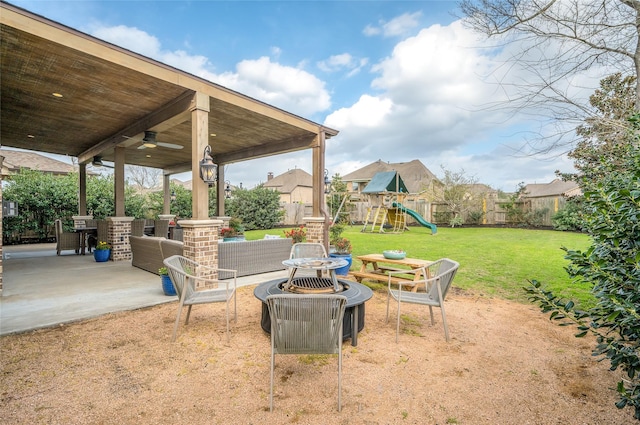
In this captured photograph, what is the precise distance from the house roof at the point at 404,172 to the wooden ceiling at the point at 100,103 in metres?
19.7

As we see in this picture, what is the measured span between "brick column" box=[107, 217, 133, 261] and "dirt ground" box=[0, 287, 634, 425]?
181 inches

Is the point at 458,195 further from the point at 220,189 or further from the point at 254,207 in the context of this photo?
the point at 220,189

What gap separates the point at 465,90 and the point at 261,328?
13.2 feet

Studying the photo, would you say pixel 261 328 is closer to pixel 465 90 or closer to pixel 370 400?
pixel 370 400

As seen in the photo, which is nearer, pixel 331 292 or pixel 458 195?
pixel 331 292

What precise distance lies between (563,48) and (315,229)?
5.02 m

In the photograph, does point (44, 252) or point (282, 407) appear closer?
point (282, 407)

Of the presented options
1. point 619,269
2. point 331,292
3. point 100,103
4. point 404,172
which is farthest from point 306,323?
point 404,172

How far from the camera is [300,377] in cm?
244

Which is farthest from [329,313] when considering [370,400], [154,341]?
[154,341]

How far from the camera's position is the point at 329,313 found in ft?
6.82

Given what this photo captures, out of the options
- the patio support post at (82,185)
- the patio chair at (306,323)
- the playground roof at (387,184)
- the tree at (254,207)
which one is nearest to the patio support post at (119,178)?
the patio support post at (82,185)

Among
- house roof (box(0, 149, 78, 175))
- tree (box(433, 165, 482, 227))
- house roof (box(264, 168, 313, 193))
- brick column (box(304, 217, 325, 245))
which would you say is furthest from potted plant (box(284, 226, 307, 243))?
house roof (box(264, 168, 313, 193))

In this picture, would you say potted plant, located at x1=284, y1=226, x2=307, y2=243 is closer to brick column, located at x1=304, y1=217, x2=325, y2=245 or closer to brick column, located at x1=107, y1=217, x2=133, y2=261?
brick column, located at x1=304, y1=217, x2=325, y2=245
